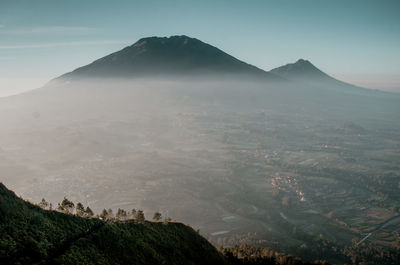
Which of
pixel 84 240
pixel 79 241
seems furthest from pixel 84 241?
pixel 79 241

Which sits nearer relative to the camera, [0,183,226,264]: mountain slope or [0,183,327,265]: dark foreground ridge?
Answer: [0,183,226,264]: mountain slope

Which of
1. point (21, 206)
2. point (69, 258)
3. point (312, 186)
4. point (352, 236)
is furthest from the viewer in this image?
point (312, 186)

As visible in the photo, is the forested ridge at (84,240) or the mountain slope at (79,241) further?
the forested ridge at (84,240)

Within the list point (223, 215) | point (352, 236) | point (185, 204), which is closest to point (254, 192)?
point (223, 215)

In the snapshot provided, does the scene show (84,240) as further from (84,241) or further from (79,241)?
(79,241)

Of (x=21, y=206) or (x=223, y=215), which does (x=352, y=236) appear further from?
(x=21, y=206)

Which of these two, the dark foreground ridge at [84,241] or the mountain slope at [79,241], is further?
the dark foreground ridge at [84,241]
